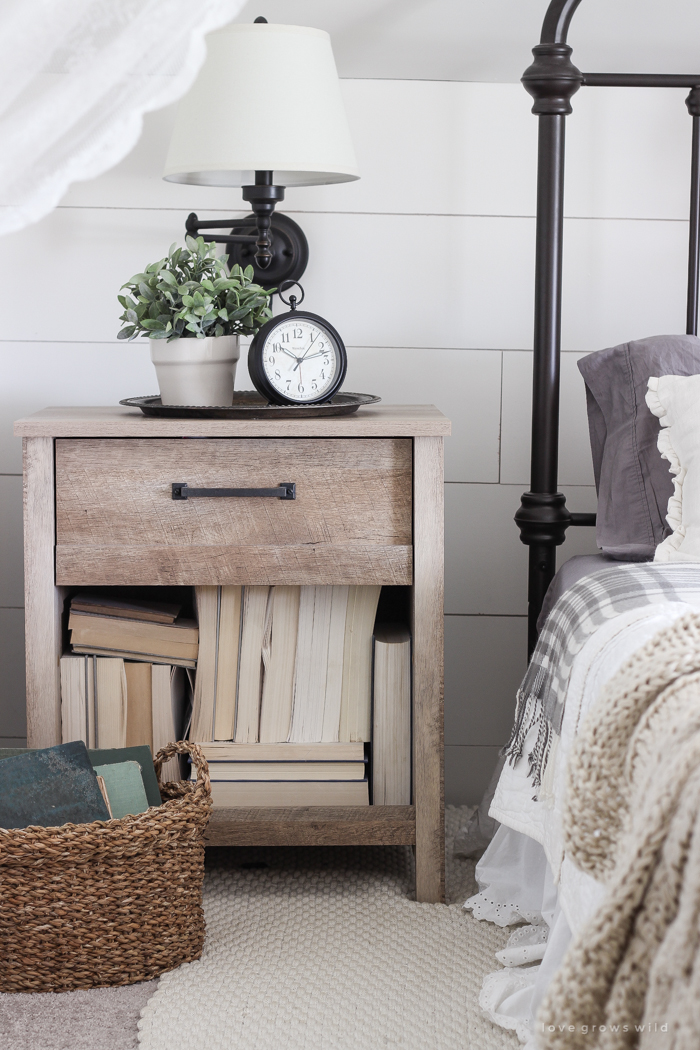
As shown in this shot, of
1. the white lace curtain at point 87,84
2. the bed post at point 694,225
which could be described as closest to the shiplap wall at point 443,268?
the bed post at point 694,225

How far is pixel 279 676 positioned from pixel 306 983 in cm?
41

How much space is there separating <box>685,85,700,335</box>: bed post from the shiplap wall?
0.35 ft

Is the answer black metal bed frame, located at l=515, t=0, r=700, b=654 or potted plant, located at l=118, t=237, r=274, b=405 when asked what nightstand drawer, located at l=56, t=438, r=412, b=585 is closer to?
potted plant, located at l=118, t=237, r=274, b=405

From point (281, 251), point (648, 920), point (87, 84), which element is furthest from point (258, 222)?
point (648, 920)

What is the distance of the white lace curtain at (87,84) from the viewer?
522 mm

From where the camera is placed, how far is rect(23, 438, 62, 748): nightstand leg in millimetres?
1288

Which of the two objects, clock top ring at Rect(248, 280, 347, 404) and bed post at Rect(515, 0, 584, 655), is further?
bed post at Rect(515, 0, 584, 655)

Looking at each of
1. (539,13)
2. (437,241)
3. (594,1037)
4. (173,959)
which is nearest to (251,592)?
(173,959)

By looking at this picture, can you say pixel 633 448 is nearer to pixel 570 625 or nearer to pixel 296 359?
pixel 570 625

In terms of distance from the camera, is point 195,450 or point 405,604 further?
point 405,604

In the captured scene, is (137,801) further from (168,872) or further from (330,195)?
(330,195)

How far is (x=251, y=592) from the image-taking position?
137 cm

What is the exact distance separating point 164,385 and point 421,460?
40cm

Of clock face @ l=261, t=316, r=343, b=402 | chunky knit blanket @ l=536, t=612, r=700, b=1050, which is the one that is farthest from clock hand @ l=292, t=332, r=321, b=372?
chunky knit blanket @ l=536, t=612, r=700, b=1050
